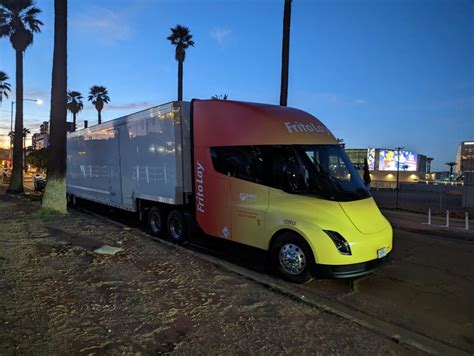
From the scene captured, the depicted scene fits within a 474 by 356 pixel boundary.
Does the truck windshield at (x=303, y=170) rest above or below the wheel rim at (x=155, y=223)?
above

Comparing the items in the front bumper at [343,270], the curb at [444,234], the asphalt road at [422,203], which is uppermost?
the front bumper at [343,270]

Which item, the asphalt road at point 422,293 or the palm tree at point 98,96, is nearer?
the asphalt road at point 422,293

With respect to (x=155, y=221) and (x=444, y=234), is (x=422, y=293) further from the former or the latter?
(x=444, y=234)

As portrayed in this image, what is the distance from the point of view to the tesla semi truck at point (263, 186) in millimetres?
5621

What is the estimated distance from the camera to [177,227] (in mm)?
8648

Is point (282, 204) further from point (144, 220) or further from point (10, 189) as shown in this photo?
point (10, 189)

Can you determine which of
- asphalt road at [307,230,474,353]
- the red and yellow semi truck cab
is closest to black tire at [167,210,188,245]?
the red and yellow semi truck cab

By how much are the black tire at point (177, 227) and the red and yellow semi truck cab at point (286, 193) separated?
781mm

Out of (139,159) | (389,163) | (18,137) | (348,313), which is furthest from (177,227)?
(389,163)

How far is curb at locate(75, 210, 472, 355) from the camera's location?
399cm

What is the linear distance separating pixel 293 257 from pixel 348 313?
136cm

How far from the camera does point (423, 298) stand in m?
5.55

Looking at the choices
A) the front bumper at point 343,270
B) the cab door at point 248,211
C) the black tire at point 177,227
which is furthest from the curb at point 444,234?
the black tire at point 177,227

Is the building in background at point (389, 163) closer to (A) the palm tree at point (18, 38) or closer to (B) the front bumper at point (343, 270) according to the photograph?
(A) the palm tree at point (18, 38)
